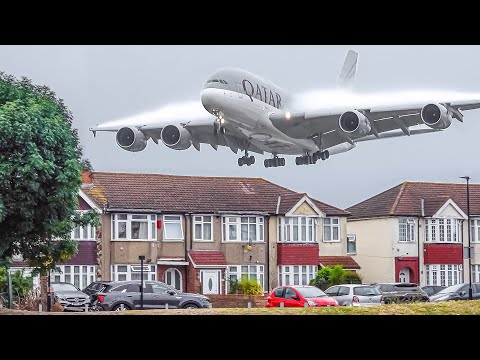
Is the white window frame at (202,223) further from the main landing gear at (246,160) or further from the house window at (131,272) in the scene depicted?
the main landing gear at (246,160)

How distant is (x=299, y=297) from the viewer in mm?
18688

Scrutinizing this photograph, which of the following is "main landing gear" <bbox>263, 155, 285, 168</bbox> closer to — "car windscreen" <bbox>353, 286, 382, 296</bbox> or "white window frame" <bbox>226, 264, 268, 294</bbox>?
"white window frame" <bbox>226, 264, 268, 294</bbox>

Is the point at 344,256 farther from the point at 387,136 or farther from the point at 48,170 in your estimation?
the point at 48,170

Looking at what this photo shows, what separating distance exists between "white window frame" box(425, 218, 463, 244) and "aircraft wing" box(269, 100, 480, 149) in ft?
5.57

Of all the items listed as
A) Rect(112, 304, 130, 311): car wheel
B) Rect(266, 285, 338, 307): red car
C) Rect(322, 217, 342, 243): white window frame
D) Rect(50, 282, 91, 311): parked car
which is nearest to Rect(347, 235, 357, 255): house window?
Rect(322, 217, 342, 243): white window frame

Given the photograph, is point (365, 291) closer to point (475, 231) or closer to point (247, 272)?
point (247, 272)

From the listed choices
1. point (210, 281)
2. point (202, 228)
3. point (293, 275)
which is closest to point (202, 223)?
point (202, 228)

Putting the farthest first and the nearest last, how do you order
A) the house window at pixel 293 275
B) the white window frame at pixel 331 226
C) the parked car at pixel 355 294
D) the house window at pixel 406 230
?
the white window frame at pixel 331 226 → the house window at pixel 406 230 → the house window at pixel 293 275 → the parked car at pixel 355 294

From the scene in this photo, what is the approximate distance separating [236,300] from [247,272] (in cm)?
57

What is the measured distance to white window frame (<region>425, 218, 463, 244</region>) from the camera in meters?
19.8

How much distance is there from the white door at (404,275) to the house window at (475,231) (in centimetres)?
148

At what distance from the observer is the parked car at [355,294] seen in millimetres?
18875

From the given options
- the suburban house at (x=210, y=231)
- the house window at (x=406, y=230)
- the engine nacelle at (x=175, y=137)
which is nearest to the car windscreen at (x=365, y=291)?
the suburban house at (x=210, y=231)
